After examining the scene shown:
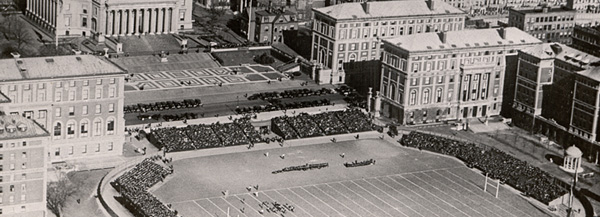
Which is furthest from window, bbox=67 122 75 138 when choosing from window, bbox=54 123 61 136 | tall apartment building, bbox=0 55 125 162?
window, bbox=54 123 61 136

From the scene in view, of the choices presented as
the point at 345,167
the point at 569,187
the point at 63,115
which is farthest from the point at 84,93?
the point at 569,187

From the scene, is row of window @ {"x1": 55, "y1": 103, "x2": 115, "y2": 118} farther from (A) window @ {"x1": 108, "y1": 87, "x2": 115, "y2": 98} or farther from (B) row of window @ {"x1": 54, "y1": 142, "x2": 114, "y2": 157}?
(B) row of window @ {"x1": 54, "y1": 142, "x2": 114, "y2": 157}

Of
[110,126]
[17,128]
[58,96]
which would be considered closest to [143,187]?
[110,126]

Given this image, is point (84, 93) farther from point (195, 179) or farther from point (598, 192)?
point (598, 192)

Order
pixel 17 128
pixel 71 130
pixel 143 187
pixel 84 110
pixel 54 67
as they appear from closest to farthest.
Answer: pixel 17 128
pixel 143 187
pixel 54 67
pixel 71 130
pixel 84 110

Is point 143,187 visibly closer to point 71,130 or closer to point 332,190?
point 71,130
